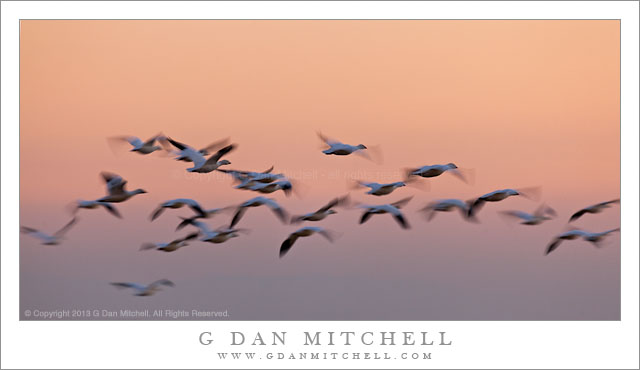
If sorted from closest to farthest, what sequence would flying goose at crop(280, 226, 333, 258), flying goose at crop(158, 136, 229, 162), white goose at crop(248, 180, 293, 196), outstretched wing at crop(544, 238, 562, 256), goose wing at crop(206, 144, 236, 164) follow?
goose wing at crop(206, 144, 236, 164) → flying goose at crop(158, 136, 229, 162) → white goose at crop(248, 180, 293, 196) → flying goose at crop(280, 226, 333, 258) → outstretched wing at crop(544, 238, 562, 256)

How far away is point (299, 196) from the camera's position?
8.49 m

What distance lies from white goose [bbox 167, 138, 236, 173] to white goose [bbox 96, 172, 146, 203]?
0.55 meters

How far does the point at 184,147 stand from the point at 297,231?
123cm

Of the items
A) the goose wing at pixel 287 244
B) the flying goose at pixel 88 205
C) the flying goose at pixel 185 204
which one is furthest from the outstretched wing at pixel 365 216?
the flying goose at pixel 88 205

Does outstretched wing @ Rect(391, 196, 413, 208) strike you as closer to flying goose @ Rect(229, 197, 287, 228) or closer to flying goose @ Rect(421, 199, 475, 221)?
flying goose @ Rect(421, 199, 475, 221)

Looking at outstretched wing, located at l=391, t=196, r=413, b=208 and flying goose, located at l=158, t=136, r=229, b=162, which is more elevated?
flying goose, located at l=158, t=136, r=229, b=162

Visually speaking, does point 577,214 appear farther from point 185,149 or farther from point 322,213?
point 185,149

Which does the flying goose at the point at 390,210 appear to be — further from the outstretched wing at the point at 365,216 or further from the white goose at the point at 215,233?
the white goose at the point at 215,233

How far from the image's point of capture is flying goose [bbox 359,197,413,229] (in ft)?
27.6

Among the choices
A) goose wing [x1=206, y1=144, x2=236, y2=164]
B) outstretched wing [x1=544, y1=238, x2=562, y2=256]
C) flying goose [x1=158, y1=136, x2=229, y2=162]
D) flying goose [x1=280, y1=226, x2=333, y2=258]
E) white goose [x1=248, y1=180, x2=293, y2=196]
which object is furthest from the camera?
outstretched wing [x1=544, y1=238, x2=562, y2=256]

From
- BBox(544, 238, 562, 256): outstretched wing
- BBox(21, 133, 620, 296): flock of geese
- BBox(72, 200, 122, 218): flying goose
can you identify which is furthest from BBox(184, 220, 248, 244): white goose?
BBox(544, 238, 562, 256): outstretched wing

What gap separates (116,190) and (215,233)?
938mm

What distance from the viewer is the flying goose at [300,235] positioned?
8.36m

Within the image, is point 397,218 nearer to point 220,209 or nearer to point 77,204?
point 220,209
